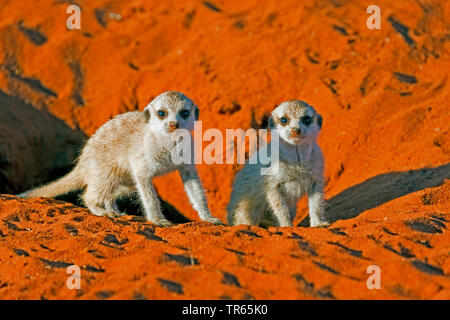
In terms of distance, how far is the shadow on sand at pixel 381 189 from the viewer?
499 centimetres

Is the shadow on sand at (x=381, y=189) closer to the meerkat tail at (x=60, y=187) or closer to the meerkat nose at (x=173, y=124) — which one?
the meerkat nose at (x=173, y=124)

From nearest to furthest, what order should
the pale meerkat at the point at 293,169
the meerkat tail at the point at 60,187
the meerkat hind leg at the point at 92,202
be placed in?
1. the pale meerkat at the point at 293,169
2. the meerkat hind leg at the point at 92,202
3. the meerkat tail at the point at 60,187

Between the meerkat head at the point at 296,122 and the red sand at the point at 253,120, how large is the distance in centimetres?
81

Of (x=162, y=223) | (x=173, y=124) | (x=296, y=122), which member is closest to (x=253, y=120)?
(x=296, y=122)

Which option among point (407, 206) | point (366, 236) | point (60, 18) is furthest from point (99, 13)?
point (366, 236)

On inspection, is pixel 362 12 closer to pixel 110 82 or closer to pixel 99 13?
pixel 110 82

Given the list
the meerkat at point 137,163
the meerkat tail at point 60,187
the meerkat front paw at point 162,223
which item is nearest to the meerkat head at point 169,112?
the meerkat at point 137,163

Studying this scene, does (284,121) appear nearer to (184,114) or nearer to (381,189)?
(184,114)

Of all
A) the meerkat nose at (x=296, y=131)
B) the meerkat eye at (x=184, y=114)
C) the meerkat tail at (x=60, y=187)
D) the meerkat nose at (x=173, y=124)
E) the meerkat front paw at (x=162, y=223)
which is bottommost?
the meerkat front paw at (x=162, y=223)

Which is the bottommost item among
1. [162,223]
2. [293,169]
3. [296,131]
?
[162,223]

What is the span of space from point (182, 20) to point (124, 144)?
4581 millimetres

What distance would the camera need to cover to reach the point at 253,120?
7148mm

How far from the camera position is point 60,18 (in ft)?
31.1

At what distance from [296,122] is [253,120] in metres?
2.47
